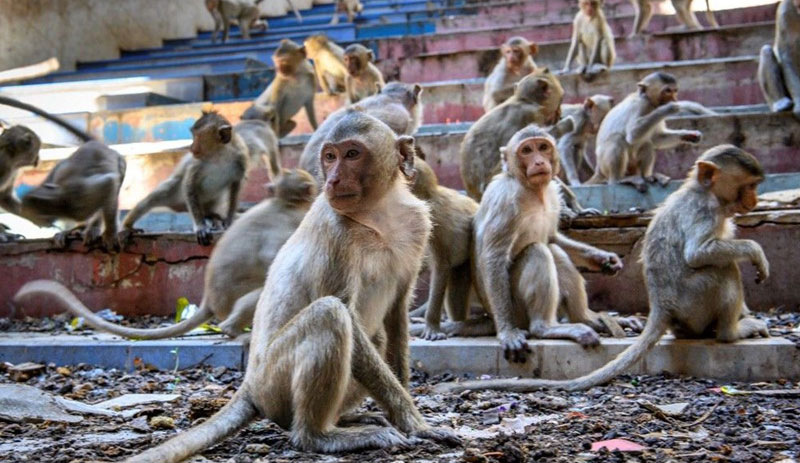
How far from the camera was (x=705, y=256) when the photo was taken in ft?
19.7

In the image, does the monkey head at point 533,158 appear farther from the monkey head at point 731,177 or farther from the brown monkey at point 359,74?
the brown monkey at point 359,74

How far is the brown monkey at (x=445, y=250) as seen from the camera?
6898 millimetres

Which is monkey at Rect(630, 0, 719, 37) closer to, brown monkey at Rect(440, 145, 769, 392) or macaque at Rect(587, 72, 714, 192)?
macaque at Rect(587, 72, 714, 192)

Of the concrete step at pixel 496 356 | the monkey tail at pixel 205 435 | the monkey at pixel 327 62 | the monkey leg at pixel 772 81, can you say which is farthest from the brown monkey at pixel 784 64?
the monkey tail at pixel 205 435

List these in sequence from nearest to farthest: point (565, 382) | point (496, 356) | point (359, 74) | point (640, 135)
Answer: point (565, 382) < point (496, 356) < point (640, 135) < point (359, 74)

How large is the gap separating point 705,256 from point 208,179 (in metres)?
5.26

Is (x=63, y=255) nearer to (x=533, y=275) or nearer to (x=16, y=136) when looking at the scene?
(x=16, y=136)

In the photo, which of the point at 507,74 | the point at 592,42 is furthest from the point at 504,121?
the point at 592,42

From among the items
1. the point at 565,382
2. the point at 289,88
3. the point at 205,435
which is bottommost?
the point at 565,382

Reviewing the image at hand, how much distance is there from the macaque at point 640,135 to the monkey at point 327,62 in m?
5.63

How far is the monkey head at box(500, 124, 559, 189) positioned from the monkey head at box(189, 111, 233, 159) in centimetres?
378

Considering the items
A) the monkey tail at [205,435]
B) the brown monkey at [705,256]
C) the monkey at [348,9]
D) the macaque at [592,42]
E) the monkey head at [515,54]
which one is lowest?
the monkey tail at [205,435]

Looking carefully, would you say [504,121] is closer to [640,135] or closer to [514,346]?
[640,135]

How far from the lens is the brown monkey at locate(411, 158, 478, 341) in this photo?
690 centimetres
